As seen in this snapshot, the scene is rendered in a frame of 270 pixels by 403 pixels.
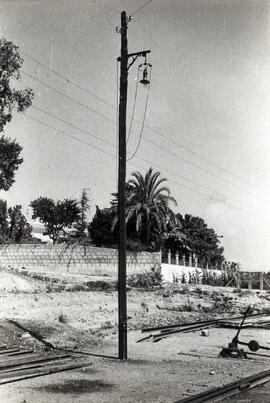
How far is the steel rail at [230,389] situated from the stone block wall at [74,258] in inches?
962

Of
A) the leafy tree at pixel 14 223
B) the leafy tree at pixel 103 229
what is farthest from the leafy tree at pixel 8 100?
the leafy tree at pixel 14 223

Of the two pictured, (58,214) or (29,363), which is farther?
(58,214)

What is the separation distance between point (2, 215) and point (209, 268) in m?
27.0

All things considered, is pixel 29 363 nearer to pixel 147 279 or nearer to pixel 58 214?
pixel 147 279

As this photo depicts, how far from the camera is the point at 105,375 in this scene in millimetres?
10297

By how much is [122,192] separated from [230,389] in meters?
5.56

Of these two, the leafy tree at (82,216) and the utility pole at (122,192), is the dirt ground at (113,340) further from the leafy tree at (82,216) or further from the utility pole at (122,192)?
the leafy tree at (82,216)

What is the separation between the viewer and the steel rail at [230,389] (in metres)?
8.09

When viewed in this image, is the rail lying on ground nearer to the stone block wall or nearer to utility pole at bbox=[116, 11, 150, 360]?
utility pole at bbox=[116, 11, 150, 360]

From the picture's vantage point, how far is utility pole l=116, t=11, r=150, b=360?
482 inches

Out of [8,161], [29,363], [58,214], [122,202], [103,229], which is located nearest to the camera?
[29,363]

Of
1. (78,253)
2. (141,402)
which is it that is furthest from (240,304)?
(141,402)

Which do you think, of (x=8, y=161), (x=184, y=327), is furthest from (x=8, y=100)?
(x=184, y=327)

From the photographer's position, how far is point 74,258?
35.0 m
